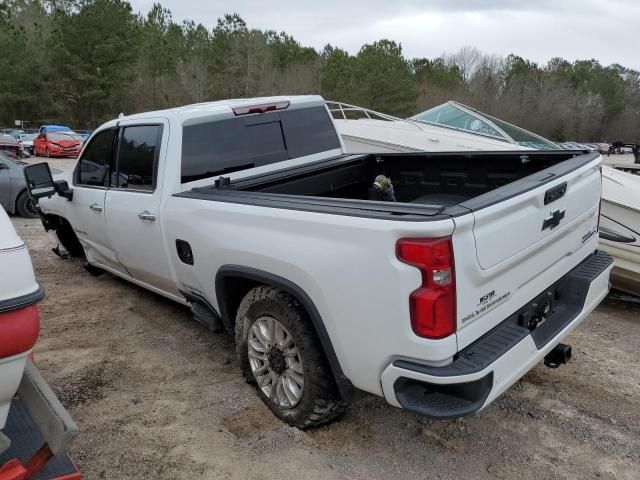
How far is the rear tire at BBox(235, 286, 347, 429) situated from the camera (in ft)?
9.62

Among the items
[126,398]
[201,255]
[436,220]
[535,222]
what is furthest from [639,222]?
[126,398]

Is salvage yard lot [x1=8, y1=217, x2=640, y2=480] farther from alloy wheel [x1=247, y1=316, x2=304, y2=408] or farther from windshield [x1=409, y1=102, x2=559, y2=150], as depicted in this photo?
windshield [x1=409, y1=102, x2=559, y2=150]

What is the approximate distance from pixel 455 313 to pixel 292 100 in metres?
2.73

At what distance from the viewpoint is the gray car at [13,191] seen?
33.3 feet

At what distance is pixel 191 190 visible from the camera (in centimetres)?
376

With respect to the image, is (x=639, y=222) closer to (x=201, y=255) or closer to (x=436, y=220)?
(x=436, y=220)

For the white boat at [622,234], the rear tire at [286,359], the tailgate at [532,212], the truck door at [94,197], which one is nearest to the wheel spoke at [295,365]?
the rear tire at [286,359]

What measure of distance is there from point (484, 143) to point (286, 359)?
6.25 metres

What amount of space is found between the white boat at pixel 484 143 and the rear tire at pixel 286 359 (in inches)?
131

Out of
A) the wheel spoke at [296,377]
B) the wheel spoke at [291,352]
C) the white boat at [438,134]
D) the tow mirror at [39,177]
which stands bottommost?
the wheel spoke at [296,377]

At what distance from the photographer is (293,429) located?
126 inches

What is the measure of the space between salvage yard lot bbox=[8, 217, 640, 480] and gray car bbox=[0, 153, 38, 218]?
674cm

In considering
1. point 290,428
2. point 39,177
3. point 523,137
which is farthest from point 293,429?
point 523,137

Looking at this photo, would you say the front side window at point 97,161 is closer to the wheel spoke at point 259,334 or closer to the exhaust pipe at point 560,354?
the wheel spoke at point 259,334
